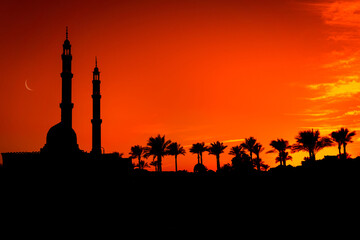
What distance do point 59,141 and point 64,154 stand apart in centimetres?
165

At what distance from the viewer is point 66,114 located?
45.3 m

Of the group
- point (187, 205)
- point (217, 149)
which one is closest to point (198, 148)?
point (217, 149)

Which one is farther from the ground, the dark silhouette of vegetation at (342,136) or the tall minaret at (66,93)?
the tall minaret at (66,93)

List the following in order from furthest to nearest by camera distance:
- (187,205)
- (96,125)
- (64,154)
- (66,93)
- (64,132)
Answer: (96,125) → (66,93) → (64,132) → (64,154) → (187,205)

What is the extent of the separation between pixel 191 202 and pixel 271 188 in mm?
5953

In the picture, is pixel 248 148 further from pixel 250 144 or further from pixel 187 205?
pixel 187 205

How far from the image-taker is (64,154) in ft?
140

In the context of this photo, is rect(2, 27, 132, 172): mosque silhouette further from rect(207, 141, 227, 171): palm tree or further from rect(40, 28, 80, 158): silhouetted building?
rect(207, 141, 227, 171): palm tree

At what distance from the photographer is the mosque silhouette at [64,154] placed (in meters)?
40.8

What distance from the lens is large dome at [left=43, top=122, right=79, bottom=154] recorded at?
142 ft

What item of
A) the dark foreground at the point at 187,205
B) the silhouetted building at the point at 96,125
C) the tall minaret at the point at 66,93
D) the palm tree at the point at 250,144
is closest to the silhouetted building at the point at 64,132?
the tall minaret at the point at 66,93

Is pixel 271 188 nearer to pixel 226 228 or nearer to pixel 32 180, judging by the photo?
pixel 226 228

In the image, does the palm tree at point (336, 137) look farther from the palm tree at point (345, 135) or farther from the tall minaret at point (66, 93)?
the tall minaret at point (66, 93)

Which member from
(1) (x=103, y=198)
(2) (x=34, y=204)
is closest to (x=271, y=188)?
(1) (x=103, y=198)
